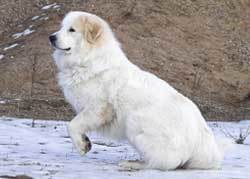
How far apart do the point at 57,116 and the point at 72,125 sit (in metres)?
6.12

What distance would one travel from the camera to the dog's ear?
8.15m

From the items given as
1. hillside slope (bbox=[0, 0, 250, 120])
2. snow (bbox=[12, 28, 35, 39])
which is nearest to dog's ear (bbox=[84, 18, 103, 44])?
hillside slope (bbox=[0, 0, 250, 120])

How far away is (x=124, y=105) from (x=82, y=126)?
537mm

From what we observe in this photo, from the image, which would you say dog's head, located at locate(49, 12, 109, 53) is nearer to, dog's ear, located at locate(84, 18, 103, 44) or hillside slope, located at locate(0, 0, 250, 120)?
dog's ear, located at locate(84, 18, 103, 44)

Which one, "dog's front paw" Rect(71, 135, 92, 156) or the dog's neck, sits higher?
the dog's neck

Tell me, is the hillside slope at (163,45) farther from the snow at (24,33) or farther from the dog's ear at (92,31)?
the dog's ear at (92,31)

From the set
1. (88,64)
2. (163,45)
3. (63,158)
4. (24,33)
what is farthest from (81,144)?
(24,33)

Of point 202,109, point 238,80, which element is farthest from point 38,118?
point 238,80

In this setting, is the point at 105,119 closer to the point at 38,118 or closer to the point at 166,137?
the point at 166,137

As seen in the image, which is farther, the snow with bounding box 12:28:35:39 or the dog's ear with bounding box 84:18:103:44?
the snow with bounding box 12:28:35:39

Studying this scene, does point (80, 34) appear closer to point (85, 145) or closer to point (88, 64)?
point (88, 64)

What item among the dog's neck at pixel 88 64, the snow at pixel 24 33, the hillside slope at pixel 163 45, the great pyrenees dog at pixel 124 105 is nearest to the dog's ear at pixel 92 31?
the great pyrenees dog at pixel 124 105

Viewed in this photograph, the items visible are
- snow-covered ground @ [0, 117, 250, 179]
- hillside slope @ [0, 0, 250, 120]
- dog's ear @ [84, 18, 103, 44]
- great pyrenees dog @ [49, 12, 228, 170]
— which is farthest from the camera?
hillside slope @ [0, 0, 250, 120]

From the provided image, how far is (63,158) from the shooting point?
8.28 m
